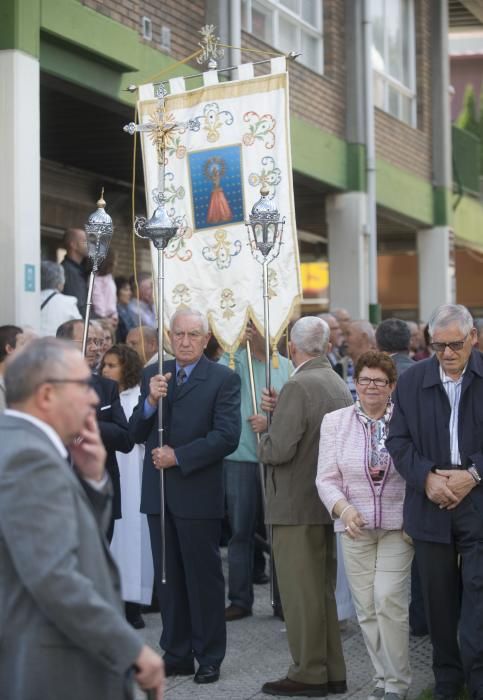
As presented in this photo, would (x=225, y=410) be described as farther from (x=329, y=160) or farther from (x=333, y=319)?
(x=329, y=160)

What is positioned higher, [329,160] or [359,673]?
[329,160]

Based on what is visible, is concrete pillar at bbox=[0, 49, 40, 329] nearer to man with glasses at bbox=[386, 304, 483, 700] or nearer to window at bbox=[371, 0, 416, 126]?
man with glasses at bbox=[386, 304, 483, 700]

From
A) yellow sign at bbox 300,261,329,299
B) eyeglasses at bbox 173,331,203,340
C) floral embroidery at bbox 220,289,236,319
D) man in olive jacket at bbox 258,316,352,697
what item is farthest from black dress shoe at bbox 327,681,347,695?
yellow sign at bbox 300,261,329,299

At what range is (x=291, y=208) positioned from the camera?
8.65 metres

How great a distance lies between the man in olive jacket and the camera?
6.89 metres

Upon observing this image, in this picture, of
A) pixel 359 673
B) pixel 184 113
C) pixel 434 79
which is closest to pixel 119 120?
pixel 184 113

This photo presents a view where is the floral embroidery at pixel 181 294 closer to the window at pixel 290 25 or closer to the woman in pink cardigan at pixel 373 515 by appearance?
the woman in pink cardigan at pixel 373 515

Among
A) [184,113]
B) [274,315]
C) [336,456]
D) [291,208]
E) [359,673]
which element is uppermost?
[184,113]

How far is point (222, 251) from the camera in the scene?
352 inches

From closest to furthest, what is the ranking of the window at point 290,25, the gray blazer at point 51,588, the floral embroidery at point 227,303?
the gray blazer at point 51,588 → the floral embroidery at point 227,303 → the window at point 290,25

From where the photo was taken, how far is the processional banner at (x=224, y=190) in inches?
347

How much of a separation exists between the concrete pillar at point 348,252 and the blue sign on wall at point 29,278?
318 inches

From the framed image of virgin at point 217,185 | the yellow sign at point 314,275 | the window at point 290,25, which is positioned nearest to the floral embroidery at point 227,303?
the framed image of virgin at point 217,185

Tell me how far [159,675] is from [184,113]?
19.5 ft
